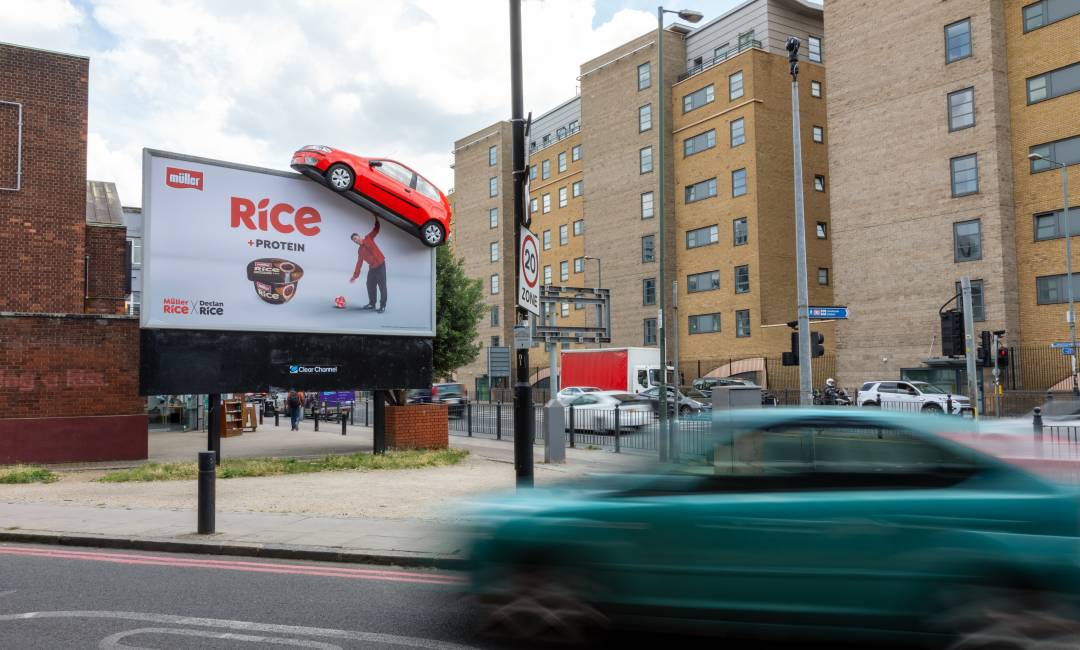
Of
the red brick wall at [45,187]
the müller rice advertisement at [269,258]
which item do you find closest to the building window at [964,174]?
the müller rice advertisement at [269,258]

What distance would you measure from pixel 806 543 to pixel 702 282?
4889 centimetres

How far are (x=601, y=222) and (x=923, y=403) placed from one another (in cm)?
3316

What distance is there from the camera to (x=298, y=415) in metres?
32.8

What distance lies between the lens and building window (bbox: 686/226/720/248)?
51.6 metres

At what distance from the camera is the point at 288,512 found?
10812mm

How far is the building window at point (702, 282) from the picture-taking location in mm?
51500

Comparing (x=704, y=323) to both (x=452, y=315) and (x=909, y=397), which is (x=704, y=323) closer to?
(x=452, y=315)

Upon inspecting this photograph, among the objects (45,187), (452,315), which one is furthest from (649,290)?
(45,187)

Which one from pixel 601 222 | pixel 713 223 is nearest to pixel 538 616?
pixel 713 223

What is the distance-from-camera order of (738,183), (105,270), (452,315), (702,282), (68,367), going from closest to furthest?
(68,367) < (105,270) < (452,315) < (738,183) < (702,282)

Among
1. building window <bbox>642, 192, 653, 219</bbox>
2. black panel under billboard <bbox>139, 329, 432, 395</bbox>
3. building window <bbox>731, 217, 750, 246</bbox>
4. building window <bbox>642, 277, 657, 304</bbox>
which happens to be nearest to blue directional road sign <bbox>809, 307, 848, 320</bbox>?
black panel under billboard <bbox>139, 329, 432, 395</bbox>

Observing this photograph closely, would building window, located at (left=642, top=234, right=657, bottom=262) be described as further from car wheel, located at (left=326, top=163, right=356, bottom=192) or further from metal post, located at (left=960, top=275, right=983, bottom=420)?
metal post, located at (left=960, top=275, right=983, bottom=420)

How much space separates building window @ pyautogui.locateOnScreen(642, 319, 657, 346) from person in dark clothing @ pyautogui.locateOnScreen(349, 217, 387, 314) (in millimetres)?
38630

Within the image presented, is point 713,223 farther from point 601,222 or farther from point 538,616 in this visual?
Result: point 538,616
